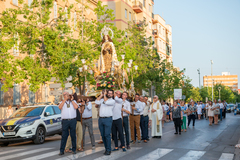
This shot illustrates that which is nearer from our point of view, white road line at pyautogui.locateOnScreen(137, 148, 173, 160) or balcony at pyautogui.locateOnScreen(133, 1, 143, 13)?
white road line at pyautogui.locateOnScreen(137, 148, 173, 160)

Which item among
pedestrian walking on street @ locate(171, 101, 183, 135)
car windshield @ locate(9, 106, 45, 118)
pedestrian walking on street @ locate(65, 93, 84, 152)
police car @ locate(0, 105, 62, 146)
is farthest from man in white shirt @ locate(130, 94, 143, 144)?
car windshield @ locate(9, 106, 45, 118)

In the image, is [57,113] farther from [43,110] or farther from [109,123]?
[109,123]

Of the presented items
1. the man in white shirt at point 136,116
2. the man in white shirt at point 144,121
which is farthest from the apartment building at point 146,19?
the man in white shirt at point 136,116

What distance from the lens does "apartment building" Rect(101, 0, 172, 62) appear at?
51.0 m

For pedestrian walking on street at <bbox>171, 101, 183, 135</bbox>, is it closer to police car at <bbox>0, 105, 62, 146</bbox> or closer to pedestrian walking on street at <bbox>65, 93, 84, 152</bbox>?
police car at <bbox>0, 105, 62, 146</bbox>

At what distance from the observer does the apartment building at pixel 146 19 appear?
5097 centimetres

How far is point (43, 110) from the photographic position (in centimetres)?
1580

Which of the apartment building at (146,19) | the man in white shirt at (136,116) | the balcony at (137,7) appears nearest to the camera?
the man in white shirt at (136,116)

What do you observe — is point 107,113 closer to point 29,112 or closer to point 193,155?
point 193,155

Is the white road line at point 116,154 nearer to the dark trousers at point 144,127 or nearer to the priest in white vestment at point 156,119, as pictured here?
the dark trousers at point 144,127

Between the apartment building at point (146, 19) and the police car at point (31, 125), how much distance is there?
32.1m

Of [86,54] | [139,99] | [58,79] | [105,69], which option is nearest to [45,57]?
[58,79]

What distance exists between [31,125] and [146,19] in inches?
1974

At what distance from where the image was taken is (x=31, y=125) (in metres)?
14.4
